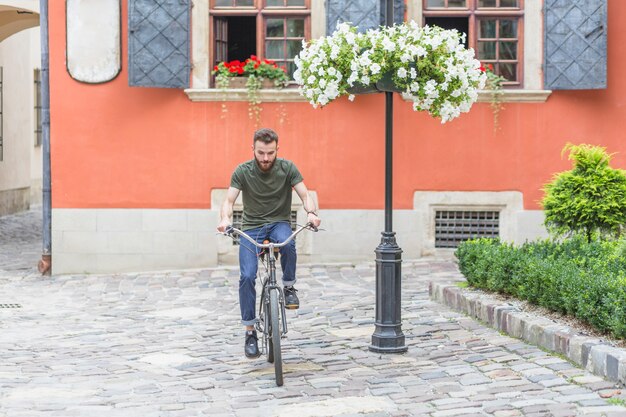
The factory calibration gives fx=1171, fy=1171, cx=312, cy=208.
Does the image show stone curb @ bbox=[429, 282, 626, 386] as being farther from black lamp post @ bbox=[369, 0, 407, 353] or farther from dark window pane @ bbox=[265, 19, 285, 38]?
dark window pane @ bbox=[265, 19, 285, 38]

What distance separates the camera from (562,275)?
8.47 m

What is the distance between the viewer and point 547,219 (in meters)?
10.9

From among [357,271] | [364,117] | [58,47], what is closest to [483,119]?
[364,117]

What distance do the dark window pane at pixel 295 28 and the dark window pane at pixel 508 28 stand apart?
233 centimetres

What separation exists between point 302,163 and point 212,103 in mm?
1245

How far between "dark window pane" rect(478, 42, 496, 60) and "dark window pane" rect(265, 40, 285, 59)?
2303 millimetres

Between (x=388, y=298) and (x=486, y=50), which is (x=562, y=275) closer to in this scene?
(x=388, y=298)

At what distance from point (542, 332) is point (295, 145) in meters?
5.96

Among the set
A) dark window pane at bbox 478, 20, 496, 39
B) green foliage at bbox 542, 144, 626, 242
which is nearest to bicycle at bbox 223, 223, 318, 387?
green foliage at bbox 542, 144, 626, 242

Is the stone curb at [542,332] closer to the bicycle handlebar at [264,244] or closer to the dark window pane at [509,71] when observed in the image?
the bicycle handlebar at [264,244]

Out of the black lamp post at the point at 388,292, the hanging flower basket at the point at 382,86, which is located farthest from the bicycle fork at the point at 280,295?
the hanging flower basket at the point at 382,86

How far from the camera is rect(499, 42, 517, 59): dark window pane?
13593 millimetres

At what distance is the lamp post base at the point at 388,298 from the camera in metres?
8.43

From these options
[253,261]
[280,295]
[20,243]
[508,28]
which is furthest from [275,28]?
[280,295]
